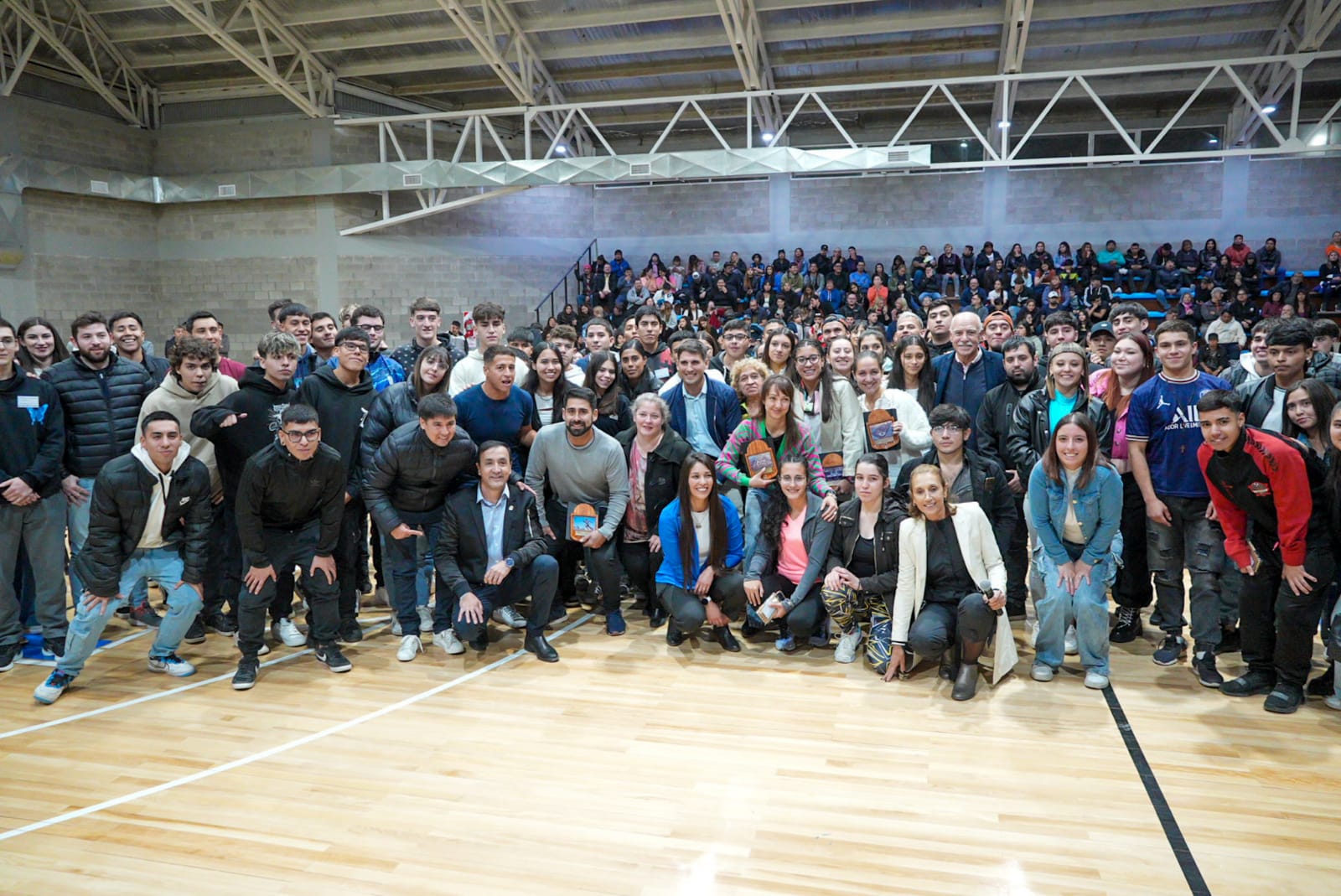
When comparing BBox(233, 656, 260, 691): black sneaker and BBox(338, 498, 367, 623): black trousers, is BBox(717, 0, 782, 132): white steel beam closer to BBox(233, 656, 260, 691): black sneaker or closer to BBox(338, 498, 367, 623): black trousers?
BBox(338, 498, 367, 623): black trousers

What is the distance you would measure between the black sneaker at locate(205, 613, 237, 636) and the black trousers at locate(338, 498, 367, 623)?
72 cm

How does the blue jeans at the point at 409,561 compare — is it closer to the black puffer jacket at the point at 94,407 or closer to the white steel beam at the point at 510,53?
the black puffer jacket at the point at 94,407

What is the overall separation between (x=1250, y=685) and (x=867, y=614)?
175 centimetres

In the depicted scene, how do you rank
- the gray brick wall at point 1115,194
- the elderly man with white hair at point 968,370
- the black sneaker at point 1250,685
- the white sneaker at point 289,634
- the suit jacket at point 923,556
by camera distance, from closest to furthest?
the black sneaker at point 1250,685 → the suit jacket at point 923,556 → the white sneaker at point 289,634 → the elderly man with white hair at point 968,370 → the gray brick wall at point 1115,194

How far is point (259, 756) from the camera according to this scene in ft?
11.5

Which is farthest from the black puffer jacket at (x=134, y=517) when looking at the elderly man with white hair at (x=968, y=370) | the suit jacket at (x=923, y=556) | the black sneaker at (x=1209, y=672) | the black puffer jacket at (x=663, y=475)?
the black sneaker at (x=1209, y=672)

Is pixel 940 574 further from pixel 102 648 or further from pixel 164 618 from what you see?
pixel 102 648

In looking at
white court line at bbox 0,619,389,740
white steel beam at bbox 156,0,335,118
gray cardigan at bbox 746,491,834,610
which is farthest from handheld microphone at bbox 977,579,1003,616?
white steel beam at bbox 156,0,335,118

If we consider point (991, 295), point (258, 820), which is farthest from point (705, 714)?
point (991, 295)

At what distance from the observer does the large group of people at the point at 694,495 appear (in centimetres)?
408

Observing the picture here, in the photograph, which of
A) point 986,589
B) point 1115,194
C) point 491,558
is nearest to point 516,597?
point 491,558

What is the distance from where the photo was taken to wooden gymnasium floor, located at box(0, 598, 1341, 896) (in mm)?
2723

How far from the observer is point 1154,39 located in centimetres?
1227

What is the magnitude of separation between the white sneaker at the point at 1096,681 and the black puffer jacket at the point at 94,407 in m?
5.20
